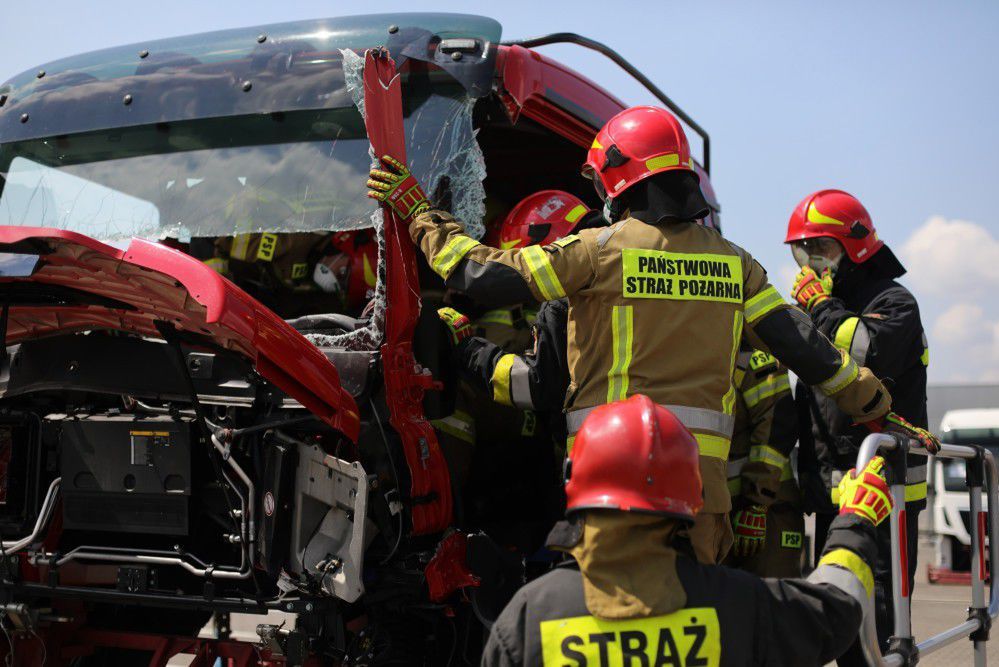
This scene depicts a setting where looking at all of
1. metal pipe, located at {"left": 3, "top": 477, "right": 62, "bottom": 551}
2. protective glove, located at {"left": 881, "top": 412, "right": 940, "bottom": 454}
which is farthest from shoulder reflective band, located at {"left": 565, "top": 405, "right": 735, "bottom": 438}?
metal pipe, located at {"left": 3, "top": 477, "right": 62, "bottom": 551}

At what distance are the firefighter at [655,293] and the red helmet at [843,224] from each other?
3.80ft

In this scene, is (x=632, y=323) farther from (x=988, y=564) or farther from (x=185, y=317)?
(x=988, y=564)

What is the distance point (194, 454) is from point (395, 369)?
2.44 feet

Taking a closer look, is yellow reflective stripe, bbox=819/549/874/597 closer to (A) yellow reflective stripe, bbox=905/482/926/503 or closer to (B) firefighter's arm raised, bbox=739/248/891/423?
(B) firefighter's arm raised, bbox=739/248/891/423

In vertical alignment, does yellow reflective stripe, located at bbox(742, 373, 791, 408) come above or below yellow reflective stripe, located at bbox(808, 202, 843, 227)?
below

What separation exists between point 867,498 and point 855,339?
186 centimetres

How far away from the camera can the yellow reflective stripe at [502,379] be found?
12.6 feet

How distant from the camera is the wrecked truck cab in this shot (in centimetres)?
353

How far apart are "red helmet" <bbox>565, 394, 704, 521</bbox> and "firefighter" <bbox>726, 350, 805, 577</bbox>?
2.33m

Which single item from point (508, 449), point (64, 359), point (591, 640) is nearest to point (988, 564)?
point (508, 449)

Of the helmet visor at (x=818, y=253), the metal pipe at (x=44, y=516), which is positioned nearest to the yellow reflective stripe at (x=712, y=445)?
the helmet visor at (x=818, y=253)

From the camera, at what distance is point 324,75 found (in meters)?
4.24

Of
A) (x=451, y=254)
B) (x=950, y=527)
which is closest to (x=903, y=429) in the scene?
(x=451, y=254)

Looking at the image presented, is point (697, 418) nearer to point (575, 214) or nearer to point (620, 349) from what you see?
point (620, 349)
